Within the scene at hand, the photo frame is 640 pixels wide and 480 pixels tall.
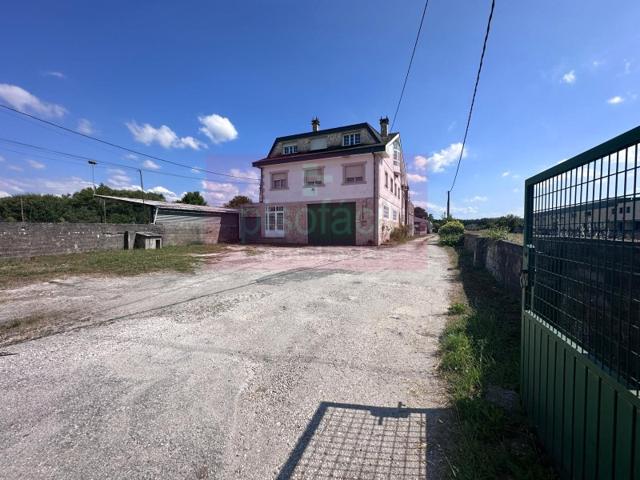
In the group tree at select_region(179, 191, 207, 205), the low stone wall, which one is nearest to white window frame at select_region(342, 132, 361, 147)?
the low stone wall

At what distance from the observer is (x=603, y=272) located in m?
1.53

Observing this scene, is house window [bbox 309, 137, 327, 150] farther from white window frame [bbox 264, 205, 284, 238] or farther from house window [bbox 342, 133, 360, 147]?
white window frame [bbox 264, 205, 284, 238]

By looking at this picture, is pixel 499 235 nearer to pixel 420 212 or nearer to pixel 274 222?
pixel 274 222

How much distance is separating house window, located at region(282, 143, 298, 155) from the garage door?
5.80 metres

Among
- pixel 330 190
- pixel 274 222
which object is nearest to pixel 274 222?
pixel 274 222

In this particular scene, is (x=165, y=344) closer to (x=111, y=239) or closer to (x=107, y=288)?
(x=107, y=288)

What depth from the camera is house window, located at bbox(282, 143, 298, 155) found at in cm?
2358

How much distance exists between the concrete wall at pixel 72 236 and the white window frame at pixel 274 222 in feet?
16.3

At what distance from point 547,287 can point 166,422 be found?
303 centimetres

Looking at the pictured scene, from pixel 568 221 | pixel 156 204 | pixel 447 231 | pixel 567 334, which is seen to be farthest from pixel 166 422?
pixel 447 231

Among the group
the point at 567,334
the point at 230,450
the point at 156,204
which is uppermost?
the point at 156,204

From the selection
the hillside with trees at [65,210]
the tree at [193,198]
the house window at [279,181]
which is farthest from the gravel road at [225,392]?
the tree at [193,198]

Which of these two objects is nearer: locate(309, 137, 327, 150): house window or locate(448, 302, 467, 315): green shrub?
locate(448, 302, 467, 315): green shrub

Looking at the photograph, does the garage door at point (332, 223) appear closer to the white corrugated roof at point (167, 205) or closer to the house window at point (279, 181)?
the house window at point (279, 181)
